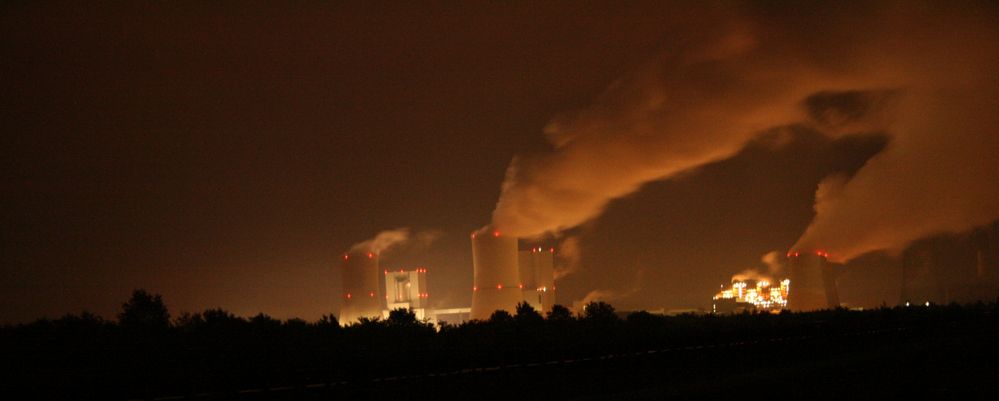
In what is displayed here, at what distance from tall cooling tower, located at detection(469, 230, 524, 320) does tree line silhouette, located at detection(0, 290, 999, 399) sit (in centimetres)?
1940

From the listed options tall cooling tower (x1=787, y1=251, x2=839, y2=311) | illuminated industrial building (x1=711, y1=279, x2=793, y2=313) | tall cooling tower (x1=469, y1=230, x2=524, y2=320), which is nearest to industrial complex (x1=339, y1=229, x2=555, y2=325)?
tall cooling tower (x1=469, y1=230, x2=524, y2=320)

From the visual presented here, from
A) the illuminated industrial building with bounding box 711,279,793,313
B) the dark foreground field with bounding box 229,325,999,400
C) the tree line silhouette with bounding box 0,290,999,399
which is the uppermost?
the illuminated industrial building with bounding box 711,279,793,313

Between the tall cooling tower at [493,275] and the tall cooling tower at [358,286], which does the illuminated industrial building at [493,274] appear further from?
the tall cooling tower at [358,286]

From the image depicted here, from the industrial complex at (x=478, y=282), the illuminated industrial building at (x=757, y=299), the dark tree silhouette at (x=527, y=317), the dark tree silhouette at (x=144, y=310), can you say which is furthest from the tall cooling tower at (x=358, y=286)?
the illuminated industrial building at (x=757, y=299)

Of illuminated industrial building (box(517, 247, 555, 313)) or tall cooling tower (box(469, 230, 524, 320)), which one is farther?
illuminated industrial building (box(517, 247, 555, 313))

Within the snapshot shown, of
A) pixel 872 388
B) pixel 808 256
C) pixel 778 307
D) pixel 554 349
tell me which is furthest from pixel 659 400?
pixel 778 307

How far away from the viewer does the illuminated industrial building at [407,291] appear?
71.1 m

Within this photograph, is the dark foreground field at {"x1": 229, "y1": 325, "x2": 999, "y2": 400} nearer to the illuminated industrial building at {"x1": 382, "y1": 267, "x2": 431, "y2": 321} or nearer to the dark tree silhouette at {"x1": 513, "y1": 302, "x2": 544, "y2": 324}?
the dark tree silhouette at {"x1": 513, "y1": 302, "x2": 544, "y2": 324}

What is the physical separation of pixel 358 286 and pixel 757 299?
152 ft

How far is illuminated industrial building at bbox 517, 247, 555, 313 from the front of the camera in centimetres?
7038

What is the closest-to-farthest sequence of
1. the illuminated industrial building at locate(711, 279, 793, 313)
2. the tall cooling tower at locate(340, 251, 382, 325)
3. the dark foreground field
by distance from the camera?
1. the dark foreground field
2. the tall cooling tower at locate(340, 251, 382, 325)
3. the illuminated industrial building at locate(711, 279, 793, 313)

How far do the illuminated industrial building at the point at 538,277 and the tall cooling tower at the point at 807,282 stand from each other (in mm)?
17098

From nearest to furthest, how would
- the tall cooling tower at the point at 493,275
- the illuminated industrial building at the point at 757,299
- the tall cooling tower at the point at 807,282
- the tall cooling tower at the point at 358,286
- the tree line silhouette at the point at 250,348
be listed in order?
the tree line silhouette at the point at 250,348 → the tall cooling tower at the point at 493,275 → the tall cooling tower at the point at 358,286 → the tall cooling tower at the point at 807,282 → the illuminated industrial building at the point at 757,299

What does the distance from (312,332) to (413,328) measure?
13.6ft
